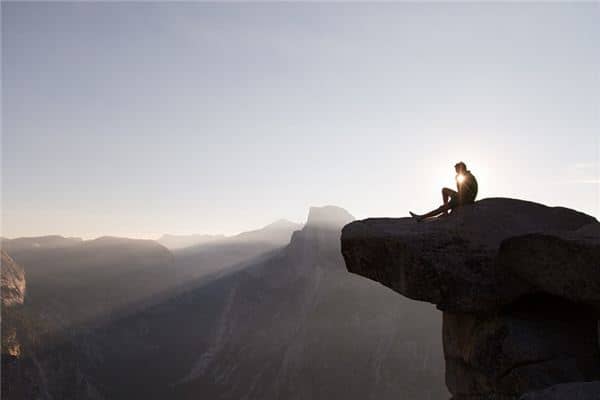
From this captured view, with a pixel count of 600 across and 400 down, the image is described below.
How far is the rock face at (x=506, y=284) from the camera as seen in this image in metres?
9.73

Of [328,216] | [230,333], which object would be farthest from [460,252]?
[328,216]

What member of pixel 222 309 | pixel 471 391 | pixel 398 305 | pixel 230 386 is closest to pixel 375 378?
pixel 398 305

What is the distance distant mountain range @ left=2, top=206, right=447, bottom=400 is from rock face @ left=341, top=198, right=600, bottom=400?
73.2 metres

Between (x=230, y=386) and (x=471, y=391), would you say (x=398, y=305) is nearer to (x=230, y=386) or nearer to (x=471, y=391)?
(x=230, y=386)

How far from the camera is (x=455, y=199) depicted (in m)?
14.2

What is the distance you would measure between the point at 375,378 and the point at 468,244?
80703 millimetres

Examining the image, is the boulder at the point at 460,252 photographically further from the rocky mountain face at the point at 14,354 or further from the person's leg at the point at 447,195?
the rocky mountain face at the point at 14,354

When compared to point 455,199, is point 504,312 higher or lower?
lower

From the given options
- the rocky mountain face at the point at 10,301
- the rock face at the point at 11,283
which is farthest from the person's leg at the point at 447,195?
the rock face at the point at 11,283

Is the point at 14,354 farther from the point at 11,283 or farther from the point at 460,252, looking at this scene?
the point at 460,252

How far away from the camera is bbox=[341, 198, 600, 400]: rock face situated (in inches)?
383

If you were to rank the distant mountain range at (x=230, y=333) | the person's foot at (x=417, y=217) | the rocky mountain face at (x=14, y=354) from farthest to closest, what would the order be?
1. the distant mountain range at (x=230, y=333)
2. the rocky mountain face at (x=14, y=354)
3. the person's foot at (x=417, y=217)

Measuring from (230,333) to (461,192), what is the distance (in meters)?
156

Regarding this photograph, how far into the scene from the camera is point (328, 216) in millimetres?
178125
